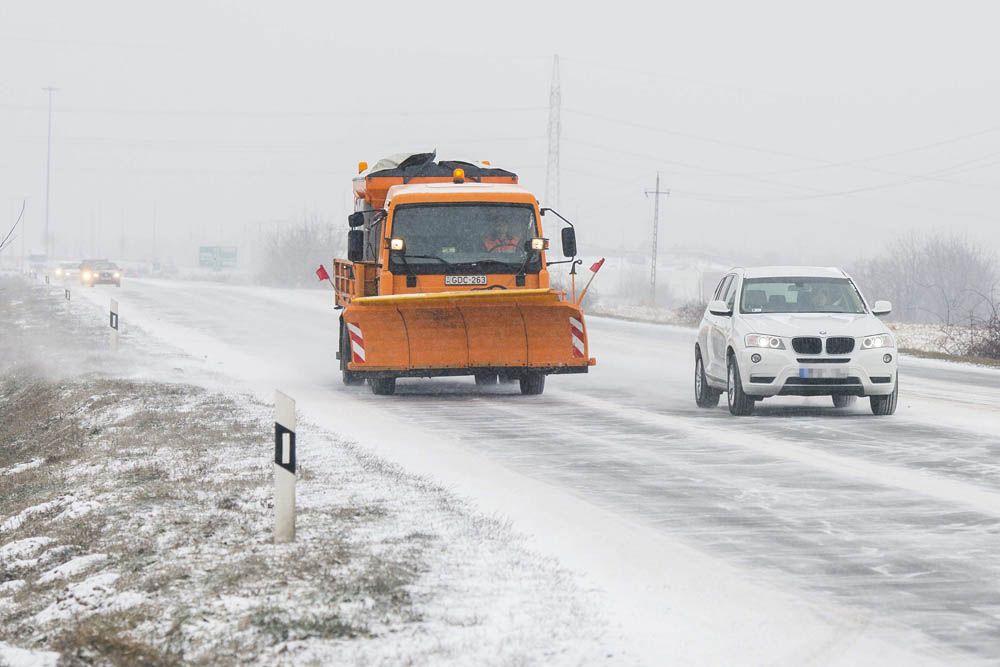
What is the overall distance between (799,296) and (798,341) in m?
1.23

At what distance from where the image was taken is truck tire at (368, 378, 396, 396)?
2062cm

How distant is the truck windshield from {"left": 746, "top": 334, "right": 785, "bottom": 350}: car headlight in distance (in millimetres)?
4302

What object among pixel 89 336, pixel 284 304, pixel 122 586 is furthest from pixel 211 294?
pixel 122 586

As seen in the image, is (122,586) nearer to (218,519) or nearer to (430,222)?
(218,519)

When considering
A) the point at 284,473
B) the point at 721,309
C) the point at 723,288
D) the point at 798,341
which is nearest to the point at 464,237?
the point at 723,288

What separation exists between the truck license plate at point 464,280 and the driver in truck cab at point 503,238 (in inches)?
19.2

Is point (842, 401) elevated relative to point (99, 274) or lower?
lower

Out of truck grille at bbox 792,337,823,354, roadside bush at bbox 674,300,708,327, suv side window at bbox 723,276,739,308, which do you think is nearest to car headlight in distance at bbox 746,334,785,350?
truck grille at bbox 792,337,823,354

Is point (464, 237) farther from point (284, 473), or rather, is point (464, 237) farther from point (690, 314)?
point (690, 314)

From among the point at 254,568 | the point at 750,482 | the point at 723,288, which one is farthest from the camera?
the point at 723,288

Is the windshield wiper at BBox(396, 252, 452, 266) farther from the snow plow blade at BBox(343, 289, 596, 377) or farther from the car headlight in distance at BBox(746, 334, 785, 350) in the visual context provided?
the car headlight in distance at BBox(746, 334, 785, 350)

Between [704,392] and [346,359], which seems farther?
[346,359]

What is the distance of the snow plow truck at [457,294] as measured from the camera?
1973 cm

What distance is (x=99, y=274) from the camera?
82500 mm
